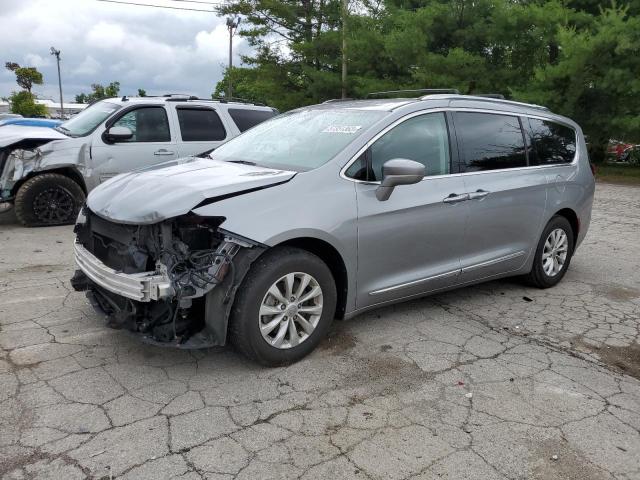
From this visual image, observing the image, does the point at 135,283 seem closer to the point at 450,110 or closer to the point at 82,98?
the point at 450,110

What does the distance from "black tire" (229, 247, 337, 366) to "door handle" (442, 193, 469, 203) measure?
1.21m

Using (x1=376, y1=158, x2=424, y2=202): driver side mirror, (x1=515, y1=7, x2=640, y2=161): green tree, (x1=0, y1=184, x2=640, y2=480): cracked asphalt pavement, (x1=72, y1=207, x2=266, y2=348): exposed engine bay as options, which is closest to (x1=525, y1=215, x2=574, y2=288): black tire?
(x1=0, y1=184, x2=640, y2=480): cracked asphalt pavement

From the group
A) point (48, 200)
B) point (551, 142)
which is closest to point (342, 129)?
point (551, 142)

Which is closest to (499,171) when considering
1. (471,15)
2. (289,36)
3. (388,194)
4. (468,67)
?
(388,194)

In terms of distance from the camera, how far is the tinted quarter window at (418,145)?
3.92 metres

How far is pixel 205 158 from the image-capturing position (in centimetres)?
458

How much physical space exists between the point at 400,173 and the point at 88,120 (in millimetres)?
6241

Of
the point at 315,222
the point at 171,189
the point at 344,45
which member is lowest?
the point at 315,222

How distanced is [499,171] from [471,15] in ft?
51.5

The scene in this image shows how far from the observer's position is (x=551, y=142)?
536 centimetres

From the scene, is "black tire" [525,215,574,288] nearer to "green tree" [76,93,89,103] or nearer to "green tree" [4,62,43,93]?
"green tree" [4,62,43,93]

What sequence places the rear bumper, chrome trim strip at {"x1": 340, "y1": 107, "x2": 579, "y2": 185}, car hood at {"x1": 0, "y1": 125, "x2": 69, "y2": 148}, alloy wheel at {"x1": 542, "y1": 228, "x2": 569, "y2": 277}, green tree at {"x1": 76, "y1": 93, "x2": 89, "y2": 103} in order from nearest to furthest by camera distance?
1. the rear bumper
2. chrome trim strip at {"x1": 340, "y1": 107, "x2": 579, "y2": 185}
3. alloy wheel at {"x1": 542, "y1": 228, "x2": 569, "y2": 277}
4. car hood at {"x1": 0, "y1": 125, "x2": 69, "y2": 148}
5. green tree at {"x1": 76, "y1": 93, "x2": 89, "y2": 103}

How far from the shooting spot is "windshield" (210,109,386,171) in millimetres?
3922

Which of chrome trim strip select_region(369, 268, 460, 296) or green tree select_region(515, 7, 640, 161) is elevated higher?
green tree select_region(515, 7, 640, 161)
